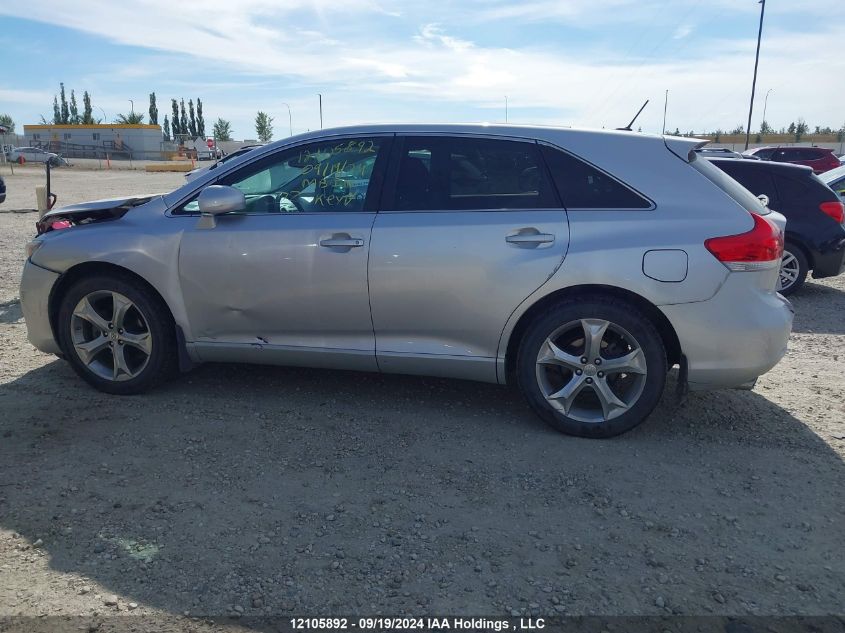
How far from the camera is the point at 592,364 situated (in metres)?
3.92

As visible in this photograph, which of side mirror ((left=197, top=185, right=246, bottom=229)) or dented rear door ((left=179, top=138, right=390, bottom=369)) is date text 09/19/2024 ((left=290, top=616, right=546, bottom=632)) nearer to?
dented rear door ((left=179, top=138, right=390, bottom=369))

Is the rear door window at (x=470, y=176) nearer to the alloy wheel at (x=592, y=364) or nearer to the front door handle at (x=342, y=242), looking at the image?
the front door handle at (x=342, y=242)

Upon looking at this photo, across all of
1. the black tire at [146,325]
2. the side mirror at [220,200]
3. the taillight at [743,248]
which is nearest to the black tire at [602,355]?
the taillight at [743,248]

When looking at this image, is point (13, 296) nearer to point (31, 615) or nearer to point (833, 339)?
point (31, 615)

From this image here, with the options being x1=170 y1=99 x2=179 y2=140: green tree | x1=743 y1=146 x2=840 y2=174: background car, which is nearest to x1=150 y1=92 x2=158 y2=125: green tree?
x1=170 y1=99 x2=179 y2=140: green tree

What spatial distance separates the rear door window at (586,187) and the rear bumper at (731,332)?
64 centimetres

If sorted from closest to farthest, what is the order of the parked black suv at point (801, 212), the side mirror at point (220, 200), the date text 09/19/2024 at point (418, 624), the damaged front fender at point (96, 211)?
the date text 09/19/2024 at point (418, 624) → the side mirror at point (220, 200) → the damaged front fender at point (96, 211) → the parked black suv at point (801, 212)

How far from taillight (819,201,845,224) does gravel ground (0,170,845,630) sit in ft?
12.8

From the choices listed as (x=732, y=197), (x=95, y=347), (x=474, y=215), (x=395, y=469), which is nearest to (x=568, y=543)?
(x=395, y=469)

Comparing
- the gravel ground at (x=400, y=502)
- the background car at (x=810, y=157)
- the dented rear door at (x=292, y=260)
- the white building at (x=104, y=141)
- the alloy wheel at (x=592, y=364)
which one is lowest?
the gravel ground at (x=400, y=502)

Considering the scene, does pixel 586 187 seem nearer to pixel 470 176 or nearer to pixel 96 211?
pixel 470 176

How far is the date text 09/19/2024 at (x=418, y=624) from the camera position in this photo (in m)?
2.47

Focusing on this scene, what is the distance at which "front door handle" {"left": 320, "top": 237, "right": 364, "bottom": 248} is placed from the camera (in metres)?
4.09

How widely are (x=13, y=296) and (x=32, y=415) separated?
12.8 feet
